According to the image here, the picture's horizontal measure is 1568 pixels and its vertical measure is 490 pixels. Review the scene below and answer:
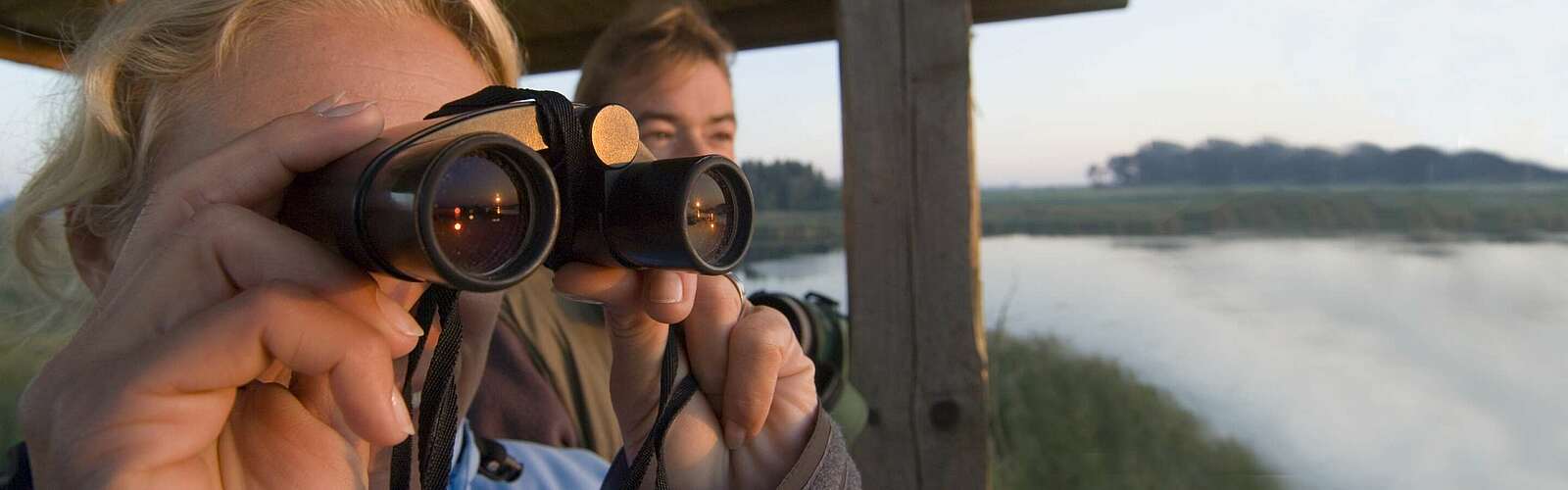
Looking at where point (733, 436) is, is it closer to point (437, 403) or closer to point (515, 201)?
point (437, 403)

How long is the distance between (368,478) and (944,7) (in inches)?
55.6

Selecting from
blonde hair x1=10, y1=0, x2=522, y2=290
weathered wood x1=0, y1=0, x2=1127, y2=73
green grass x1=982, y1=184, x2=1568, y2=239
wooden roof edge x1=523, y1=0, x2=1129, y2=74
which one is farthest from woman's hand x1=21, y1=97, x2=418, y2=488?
green grass x1=982, y1=184, x2=1568, y2=239

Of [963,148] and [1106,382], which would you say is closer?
[963,148]

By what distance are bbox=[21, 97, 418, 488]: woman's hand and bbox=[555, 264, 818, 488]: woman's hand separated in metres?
0.29

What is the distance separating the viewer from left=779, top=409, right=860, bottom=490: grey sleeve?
35.4 inches

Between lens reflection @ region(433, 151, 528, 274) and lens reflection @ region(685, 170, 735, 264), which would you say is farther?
lens reflection @ region(685, 170, 735, 264)

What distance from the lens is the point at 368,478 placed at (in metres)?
0.88

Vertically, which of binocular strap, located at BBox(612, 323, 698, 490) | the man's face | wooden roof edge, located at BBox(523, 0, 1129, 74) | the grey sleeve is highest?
wooden roof edge, located at BBox(523, 0, 1129, 74)

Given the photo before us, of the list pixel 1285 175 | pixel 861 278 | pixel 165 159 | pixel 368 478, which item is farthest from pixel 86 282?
pixel 1285 175

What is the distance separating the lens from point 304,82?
78 centimetres

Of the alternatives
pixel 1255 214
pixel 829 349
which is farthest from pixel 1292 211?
pixel 829 349

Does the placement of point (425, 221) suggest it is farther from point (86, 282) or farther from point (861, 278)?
point (861, 278)

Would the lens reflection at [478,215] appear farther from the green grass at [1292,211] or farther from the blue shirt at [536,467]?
the green grass at [1292,211]

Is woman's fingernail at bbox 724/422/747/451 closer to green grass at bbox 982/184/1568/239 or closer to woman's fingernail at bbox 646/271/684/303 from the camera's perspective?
woman's fingernail at bbox 646/271/684/303
